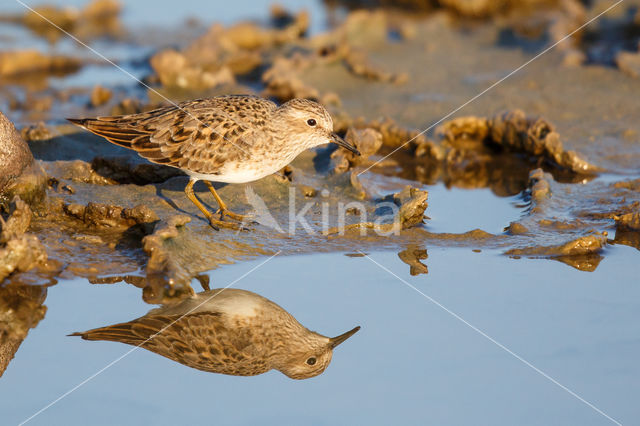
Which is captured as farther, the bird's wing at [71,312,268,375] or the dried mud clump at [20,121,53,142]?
the dried mud clump at [20,121,53,142]

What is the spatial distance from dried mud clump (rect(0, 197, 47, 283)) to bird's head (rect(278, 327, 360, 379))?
2.18m

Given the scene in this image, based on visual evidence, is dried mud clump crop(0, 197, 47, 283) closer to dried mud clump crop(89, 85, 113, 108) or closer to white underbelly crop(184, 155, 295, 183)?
white underbelly crop(184, 155, 295, 183)

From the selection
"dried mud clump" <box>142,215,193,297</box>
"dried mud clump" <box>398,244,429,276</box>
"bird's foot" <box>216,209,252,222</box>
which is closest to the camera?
"dried mud clump" <box>142,215,193,297</box>

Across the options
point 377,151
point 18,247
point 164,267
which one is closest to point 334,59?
point 377,151

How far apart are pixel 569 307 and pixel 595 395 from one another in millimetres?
1160

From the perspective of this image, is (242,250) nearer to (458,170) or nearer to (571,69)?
(458,170)

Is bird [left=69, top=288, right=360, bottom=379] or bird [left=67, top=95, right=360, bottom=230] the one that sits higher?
bird [left=67, top=95, right=360, bottom=230]

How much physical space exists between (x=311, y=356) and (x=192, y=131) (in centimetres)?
276

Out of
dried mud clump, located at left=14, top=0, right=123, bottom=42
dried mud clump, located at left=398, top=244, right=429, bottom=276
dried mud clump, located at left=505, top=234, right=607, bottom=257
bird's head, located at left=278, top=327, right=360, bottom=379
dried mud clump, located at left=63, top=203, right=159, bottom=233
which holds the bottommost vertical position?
bird's head, located at left=278, top=327, right=360, bottom=379

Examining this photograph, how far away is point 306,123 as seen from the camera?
7.59 m

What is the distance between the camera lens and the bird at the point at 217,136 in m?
7.12

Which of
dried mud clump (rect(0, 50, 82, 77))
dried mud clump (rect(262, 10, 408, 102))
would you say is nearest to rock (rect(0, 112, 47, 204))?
dried mud clump (rect(262, 10, 408, 102))

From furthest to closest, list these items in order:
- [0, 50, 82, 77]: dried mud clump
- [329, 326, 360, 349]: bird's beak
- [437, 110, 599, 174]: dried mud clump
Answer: [0, 50, 82, 77]: dried mud clump → [437, 110, 599, 174]: dried mud clump → [329, 326, 360, 349]: bird's beak

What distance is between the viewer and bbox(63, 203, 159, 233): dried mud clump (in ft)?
22.6
